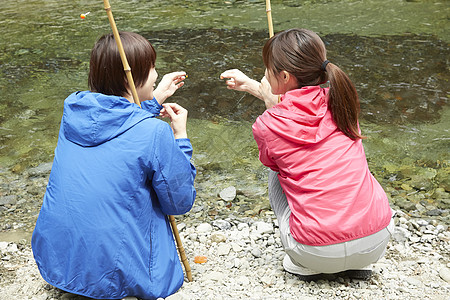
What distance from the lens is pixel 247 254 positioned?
8.95 feet

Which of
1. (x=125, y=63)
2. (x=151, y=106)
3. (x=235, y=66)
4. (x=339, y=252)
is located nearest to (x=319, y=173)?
(x=339, y=252)

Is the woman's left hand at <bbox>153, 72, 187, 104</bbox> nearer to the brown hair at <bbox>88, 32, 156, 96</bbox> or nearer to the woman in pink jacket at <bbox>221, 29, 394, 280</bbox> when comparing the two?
the brown hair at <bbox>88, 32, 156, 96</bbox>

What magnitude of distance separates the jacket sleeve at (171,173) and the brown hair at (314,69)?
58cm

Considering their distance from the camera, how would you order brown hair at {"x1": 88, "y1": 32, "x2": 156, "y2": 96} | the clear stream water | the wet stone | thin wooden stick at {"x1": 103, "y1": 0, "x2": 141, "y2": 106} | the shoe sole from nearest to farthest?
thin wooden stick at {"x1": 103, "y1": 0, "x2": 141, "y2": 106} < brown hair at {"x1": 88, "y1": 32, "x2": 156, "y2": 96} < the shoe sole < the wet stone < the clear stream water

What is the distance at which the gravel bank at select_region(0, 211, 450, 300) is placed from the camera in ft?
7.40

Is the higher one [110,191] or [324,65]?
[324,65]

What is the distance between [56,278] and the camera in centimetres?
206

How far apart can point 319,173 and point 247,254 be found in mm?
823

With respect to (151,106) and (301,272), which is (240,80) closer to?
(151,106)

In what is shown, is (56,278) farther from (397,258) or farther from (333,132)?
(397,258)

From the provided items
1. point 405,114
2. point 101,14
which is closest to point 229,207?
point 405,114

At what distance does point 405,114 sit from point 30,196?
3371 millimetres

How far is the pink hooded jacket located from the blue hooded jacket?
1.50ft

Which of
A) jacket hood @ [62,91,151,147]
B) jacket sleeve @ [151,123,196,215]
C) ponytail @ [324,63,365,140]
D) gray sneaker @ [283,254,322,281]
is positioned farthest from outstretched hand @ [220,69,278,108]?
gray sneaker @ [283,254,322,281]
